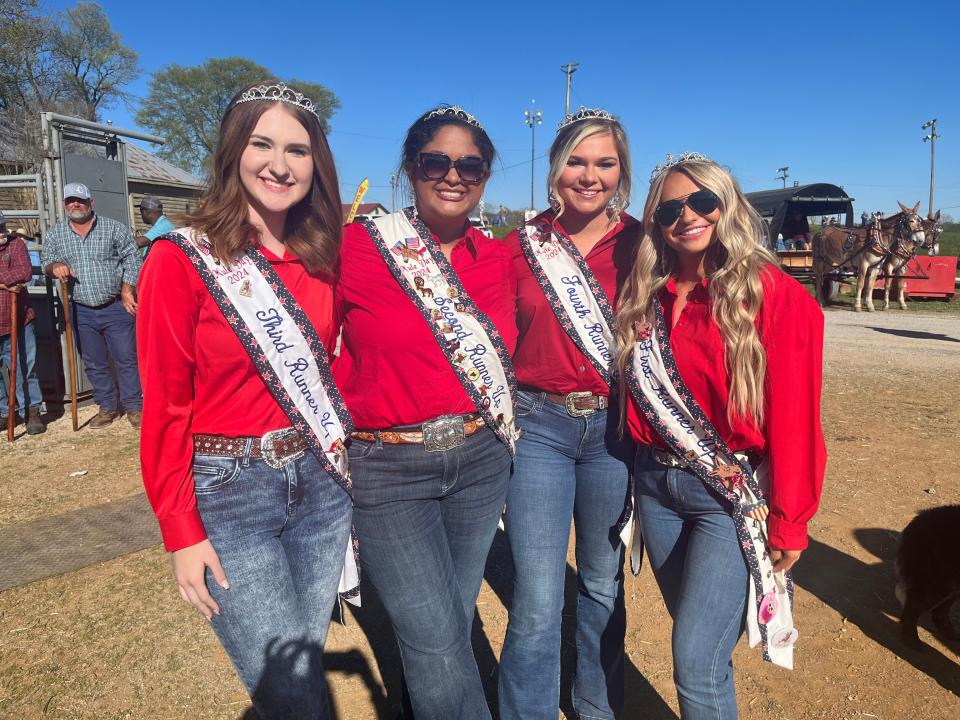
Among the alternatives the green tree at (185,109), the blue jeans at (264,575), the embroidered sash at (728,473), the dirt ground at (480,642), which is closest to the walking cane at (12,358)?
the dirt ground at (480,642)

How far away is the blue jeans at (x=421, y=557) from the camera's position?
1.90 meters

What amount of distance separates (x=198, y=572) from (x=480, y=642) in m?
1.93

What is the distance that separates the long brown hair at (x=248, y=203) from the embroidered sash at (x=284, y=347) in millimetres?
50

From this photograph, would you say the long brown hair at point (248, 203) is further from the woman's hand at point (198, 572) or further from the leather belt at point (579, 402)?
the leather belt at point (579, 402)

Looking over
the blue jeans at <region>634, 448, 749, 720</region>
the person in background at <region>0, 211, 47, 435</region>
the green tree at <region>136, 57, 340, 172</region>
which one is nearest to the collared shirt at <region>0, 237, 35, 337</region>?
the person in background at <region>0, 211, 47, 435</region>

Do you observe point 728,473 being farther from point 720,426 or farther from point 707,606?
point 707,606

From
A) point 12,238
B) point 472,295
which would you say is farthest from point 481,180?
point 12,238

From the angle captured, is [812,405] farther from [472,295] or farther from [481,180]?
[481,180]

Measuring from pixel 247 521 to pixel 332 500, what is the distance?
25cm

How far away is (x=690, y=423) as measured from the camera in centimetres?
196

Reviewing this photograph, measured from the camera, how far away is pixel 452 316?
6.70 ft

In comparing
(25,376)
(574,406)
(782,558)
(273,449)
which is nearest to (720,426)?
(782,558)

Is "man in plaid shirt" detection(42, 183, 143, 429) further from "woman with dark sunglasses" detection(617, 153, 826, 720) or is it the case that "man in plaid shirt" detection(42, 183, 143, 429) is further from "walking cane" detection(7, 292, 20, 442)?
"woman with dark sunglasses" detection(617, 153, 826, 720)

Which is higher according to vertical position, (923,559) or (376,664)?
(923,559)
